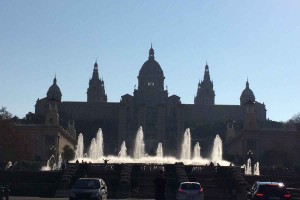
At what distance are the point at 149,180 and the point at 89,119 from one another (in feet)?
469

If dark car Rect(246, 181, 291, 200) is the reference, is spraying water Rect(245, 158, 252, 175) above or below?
above

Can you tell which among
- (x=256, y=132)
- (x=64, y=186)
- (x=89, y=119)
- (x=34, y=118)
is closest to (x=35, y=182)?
(x=64, y=186)

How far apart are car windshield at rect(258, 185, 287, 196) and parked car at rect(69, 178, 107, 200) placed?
8.32 metres

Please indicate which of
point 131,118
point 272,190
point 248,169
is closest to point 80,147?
point 131,118

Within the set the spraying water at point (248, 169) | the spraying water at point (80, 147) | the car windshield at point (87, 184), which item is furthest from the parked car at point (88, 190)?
the spraying water at point (80, 147)

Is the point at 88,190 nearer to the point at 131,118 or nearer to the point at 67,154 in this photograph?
the point at 67,154

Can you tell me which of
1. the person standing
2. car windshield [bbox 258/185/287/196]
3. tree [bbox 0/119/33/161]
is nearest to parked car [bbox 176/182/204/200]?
the person standing

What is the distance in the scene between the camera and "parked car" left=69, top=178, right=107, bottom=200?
115 ft

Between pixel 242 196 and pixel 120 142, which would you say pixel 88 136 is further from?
pixel 242 196

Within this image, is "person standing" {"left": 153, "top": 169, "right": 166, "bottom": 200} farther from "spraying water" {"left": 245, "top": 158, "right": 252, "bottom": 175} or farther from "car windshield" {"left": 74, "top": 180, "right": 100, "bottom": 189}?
"spraying water" {"left": 245, "top": 158, "right": 252, "bottom": 175}

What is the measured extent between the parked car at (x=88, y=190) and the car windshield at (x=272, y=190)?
8320 mm

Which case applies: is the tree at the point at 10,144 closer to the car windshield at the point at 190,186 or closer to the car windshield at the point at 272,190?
the car windshield at the point at 190,186

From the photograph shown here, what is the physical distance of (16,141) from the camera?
102562 mm

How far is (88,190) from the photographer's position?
35.2m
